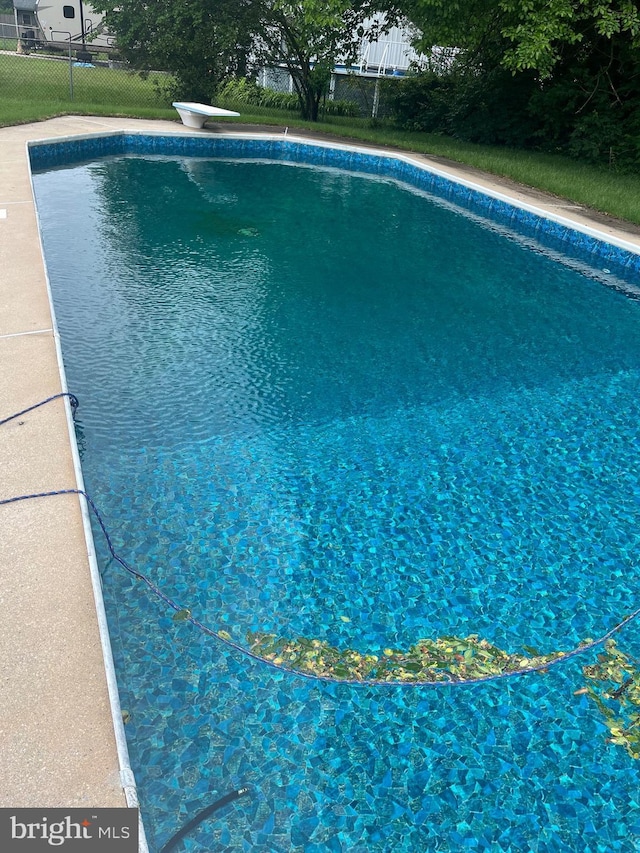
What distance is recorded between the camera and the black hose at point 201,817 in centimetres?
230

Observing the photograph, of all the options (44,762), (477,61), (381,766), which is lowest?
(381,766)

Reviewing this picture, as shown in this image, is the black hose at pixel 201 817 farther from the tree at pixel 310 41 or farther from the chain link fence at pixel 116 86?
the chain link fence at pixel 116 86

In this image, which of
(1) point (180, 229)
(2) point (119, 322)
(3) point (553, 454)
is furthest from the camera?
(1) point (180, 229)

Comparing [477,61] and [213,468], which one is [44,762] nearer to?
[213,468]

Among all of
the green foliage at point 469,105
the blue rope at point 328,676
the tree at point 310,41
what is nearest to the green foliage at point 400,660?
the blue rope at point 328,676

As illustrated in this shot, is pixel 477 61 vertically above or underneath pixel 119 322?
above

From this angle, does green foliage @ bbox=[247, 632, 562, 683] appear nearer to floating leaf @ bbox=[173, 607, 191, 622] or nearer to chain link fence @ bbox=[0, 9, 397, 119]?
floating leaf @ bbox=[173, 607, 191, 622]

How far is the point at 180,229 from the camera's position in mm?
8891

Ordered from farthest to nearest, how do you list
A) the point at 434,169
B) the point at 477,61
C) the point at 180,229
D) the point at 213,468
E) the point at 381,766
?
the point at 477,61 → the point at 434,169 → the point at 180,229 → the point at 213,468 → the point at 381,766

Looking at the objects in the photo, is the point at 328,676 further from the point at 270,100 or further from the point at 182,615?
the point at 270,100

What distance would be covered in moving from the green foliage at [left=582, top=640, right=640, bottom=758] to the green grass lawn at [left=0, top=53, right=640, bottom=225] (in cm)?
789

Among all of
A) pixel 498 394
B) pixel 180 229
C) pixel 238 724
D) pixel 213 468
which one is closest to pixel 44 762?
pixel 238 724

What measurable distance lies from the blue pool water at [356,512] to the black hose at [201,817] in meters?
0.03

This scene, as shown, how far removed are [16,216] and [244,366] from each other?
A: 3.46 meters
